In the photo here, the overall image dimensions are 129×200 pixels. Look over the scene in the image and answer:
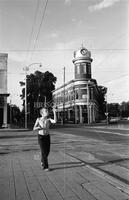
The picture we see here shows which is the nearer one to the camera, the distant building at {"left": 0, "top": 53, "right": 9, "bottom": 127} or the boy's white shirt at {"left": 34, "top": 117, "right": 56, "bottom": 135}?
the boy's white shirt at {"left": 34, "top": 117, "right": 56, "bottom": 135}

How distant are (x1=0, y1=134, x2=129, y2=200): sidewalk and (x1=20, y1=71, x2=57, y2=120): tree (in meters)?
44.8

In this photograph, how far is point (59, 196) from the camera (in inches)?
201

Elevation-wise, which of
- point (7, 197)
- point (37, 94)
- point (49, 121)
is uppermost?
point (37, 94)

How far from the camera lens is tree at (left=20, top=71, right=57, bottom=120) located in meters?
53.2

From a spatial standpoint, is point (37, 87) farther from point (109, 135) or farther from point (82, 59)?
point (109, 135)

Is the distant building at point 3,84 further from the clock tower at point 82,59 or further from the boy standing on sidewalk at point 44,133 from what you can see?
the boy standing on sidewalk at point 44,133

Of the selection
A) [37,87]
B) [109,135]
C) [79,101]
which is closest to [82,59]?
[109,135]

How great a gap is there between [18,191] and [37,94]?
5270 cm

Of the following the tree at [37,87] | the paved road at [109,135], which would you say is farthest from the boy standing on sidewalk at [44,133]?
the tree at [37,87]

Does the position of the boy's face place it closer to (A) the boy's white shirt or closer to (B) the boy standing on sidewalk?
(B) the boy standing on sidewalk

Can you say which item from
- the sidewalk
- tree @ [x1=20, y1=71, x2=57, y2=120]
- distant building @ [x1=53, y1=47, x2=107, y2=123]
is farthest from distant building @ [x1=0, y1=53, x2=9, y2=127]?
distant building @ [x1=53, y1=47, x2=107, y2=123]

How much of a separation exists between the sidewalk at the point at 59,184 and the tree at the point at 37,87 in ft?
147

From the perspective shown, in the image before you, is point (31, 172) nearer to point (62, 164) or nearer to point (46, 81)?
point (62, 164)

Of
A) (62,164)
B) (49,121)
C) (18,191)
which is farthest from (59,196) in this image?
(62,164)
